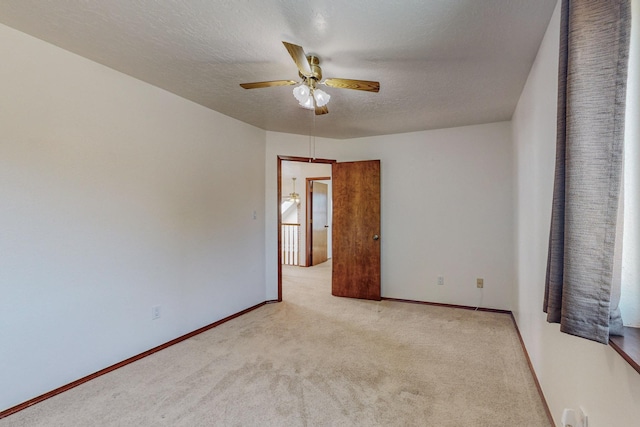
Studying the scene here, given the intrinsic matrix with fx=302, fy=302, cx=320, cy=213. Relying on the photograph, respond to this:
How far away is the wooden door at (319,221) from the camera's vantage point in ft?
22.5

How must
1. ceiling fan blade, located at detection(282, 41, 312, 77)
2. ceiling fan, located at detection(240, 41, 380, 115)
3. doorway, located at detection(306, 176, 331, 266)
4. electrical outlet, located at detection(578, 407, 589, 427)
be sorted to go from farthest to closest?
doorway, located at detection(306, 176, 331, 266) < ceiling fan, located at detection(240, 41, 380, 115) < ceiling fan blade, located at detection(282, 41, 312, 77) < electrical outlet, located at detection(578, 407, 589, 427)

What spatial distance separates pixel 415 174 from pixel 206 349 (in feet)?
10.7

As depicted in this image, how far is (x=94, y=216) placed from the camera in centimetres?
228

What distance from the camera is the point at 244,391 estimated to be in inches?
81.6

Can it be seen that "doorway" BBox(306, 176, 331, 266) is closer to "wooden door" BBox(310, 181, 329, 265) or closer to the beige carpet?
"wooden door" BBox(310, 181, 329, 265)

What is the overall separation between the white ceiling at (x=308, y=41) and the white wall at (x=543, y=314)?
25cm

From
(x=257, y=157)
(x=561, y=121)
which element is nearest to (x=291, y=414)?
(x=561, y=121)

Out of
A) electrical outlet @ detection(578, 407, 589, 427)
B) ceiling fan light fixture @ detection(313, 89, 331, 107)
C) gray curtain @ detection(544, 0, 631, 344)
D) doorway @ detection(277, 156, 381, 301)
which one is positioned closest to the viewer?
gray curtain @ detection(544, 0, 631, 344)

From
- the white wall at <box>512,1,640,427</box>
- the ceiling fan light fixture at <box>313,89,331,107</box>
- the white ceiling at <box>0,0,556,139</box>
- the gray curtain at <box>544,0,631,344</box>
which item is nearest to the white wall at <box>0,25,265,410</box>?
the white ceiling at <box>0,0,556,139</box>

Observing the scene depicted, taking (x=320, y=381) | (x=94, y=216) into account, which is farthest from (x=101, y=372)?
(x=320, y=381)

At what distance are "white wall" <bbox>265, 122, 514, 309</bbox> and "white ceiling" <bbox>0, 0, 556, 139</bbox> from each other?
0.95 m

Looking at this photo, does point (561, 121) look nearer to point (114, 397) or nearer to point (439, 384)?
point (439, 384)

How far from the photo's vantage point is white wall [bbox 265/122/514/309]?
3713mm

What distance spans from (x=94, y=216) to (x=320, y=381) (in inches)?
82.2
